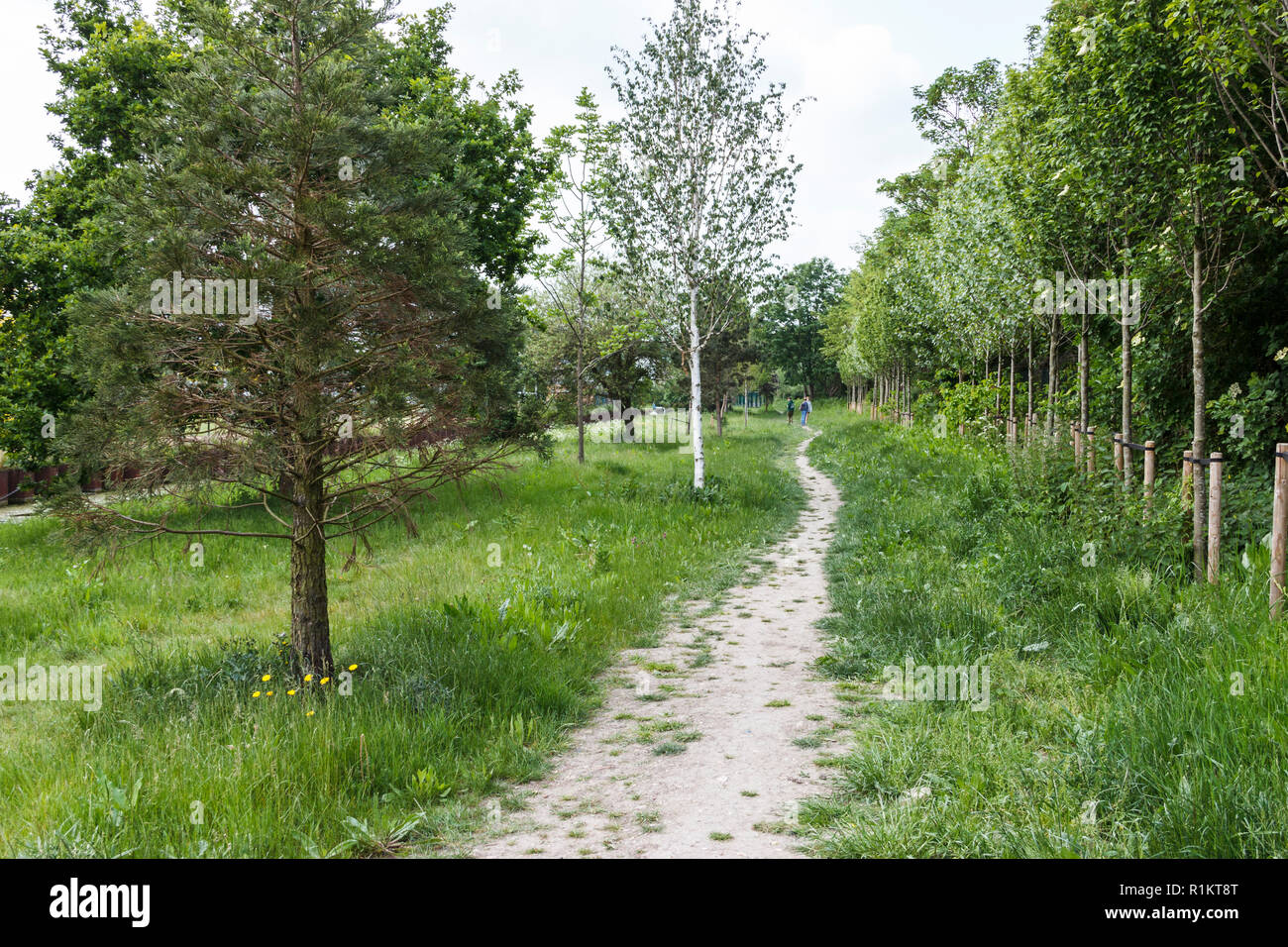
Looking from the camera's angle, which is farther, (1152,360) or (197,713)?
(1152,360)

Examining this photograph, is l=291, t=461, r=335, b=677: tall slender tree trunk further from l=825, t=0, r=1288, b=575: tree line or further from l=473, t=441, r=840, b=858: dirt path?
l=825, t=0, r=1288, b=575: tree line

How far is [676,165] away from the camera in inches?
649

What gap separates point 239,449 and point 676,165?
1319 centimetres

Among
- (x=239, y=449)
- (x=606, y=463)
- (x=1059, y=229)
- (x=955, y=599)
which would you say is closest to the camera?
(x=239, y=449)

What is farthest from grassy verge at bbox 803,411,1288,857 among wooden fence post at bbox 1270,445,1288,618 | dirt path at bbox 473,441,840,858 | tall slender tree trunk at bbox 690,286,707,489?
tall slender tree trunk at bbox 690,286,707,489

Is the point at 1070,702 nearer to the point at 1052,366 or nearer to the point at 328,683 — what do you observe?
the point at 328,683

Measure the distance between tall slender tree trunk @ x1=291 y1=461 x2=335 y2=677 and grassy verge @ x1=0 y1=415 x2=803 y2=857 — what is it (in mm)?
231

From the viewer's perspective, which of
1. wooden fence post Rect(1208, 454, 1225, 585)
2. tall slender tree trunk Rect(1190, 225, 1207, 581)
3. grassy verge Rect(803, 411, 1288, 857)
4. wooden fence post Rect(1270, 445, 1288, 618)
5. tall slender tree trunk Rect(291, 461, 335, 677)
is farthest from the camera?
tall slender tree trunk Rect(1190, 225, 1207, 581)

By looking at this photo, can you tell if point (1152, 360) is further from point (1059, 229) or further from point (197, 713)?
point (197, 713)

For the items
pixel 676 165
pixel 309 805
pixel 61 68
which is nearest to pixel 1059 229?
pixel 676 165

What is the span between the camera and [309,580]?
20.7ft

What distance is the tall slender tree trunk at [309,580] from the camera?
6203mm

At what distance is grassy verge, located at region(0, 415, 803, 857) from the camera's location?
4.00 metres

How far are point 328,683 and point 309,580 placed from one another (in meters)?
0.88
